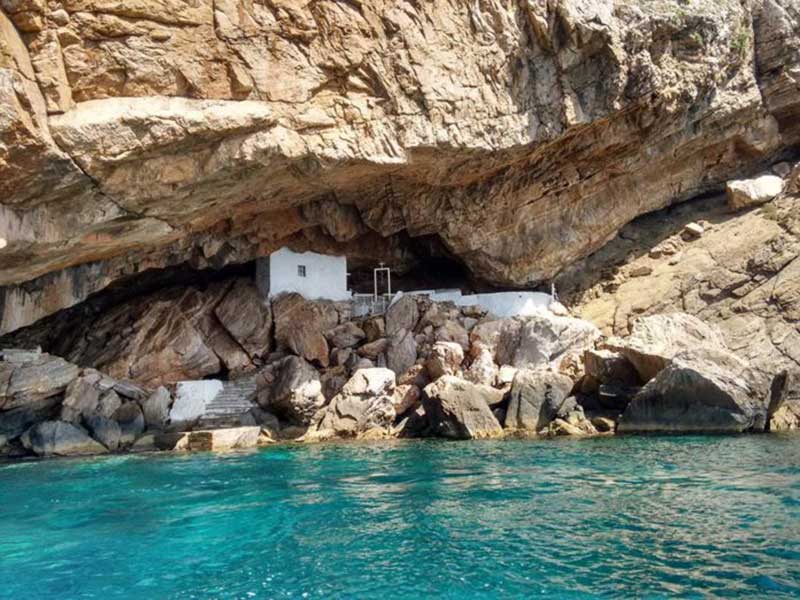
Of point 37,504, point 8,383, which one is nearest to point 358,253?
point 8,383

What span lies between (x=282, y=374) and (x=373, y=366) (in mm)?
3436

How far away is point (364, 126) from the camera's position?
1939 centimetres

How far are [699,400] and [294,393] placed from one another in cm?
1318

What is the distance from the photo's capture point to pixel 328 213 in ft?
84.6

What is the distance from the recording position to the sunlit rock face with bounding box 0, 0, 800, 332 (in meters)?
15.4

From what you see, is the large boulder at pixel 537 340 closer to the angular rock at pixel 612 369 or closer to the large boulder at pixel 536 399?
the angular rock at pixel 612 369

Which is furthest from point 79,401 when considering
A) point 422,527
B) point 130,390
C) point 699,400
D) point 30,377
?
point 699,400

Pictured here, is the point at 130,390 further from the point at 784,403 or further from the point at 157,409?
the point at 784,403

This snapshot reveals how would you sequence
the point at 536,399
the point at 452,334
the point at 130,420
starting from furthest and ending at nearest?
the point at 452,334
the point at 130,420
the point at 536,399

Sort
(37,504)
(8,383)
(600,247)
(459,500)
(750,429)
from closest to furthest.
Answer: (459,500)
(37,504)
(750,429)
(8,383)
(600,247)

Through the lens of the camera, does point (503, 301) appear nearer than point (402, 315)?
No

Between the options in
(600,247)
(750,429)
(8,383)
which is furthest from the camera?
(600,247)

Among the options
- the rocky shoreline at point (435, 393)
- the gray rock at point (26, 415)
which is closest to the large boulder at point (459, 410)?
the rocky shoreline at point (435, 393)

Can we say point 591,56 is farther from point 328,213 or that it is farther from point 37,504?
point 37,504
